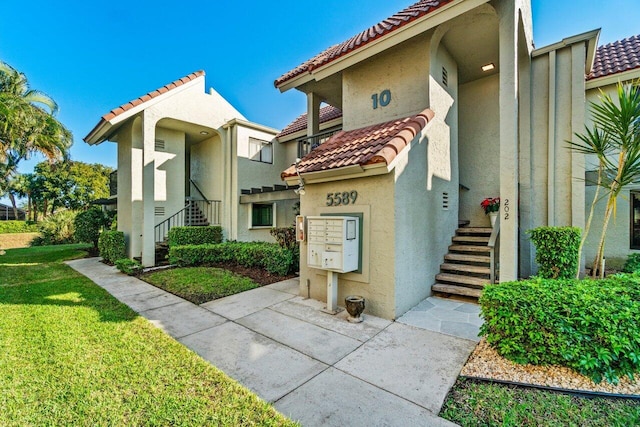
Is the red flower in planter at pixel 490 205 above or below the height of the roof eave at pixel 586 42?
below

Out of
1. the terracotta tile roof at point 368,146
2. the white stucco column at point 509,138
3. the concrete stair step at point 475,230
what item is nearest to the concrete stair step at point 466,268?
the white stucco column at point 509,138

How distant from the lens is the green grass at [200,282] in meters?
6.77

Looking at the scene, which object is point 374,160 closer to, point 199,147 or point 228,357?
point 228,357

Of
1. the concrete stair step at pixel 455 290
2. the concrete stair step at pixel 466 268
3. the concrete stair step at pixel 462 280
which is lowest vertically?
the concrete stair step at pixel 455 290

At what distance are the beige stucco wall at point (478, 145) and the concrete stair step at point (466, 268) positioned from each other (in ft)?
8.27

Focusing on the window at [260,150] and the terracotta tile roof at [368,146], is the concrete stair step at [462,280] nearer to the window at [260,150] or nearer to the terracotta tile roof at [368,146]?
the terracotta tile roof at [368,146]

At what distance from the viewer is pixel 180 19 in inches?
426

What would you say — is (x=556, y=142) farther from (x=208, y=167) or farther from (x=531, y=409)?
(x=208, y=167)

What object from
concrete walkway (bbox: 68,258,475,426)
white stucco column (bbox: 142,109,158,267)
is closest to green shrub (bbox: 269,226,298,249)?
concrete walkway (bbox: 68,258,475,426)

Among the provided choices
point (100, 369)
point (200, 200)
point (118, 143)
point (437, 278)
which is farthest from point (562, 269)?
point (118, 143)

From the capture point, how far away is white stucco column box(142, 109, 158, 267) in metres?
10.1

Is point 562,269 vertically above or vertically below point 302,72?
below

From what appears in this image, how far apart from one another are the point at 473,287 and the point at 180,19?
45.7ft

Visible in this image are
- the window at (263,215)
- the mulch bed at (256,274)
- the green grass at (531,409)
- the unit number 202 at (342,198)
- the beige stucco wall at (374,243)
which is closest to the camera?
the green grass at (531,409)
